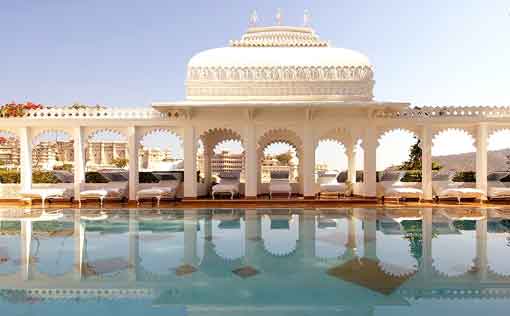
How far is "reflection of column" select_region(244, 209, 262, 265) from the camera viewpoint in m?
6.76

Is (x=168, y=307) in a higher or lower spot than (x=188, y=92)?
lower

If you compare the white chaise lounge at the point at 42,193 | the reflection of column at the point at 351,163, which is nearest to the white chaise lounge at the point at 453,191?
the reflection of column at the point at 351,163

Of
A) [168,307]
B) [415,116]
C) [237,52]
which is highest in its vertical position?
[237,52]

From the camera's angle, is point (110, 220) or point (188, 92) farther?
point (188, 92)

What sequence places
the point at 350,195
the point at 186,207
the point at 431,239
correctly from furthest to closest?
the point at 350,195
the point at 186,207
the point at 431,239

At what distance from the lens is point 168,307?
446 cm

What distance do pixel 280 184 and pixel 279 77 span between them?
4007 mm

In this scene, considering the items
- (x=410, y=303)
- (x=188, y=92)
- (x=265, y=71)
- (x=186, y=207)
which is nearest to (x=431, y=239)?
(x=410, y=303)

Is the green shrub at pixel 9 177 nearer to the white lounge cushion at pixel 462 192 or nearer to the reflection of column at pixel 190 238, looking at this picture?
the reflection of column at pixel 190 238

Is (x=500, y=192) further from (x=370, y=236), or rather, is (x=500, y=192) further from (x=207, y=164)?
(x=207, y=164)

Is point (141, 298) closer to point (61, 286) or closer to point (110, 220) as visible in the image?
point (61, 286)

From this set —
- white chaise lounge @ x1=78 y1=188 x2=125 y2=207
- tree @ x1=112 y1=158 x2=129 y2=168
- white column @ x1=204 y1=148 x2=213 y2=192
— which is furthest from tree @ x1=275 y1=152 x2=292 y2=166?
tree @ x1=112 y1=158 x2=129 y2=168

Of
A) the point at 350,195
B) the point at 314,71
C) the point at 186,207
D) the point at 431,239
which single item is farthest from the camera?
the point at 350,195

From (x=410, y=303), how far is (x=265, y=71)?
441 inches
